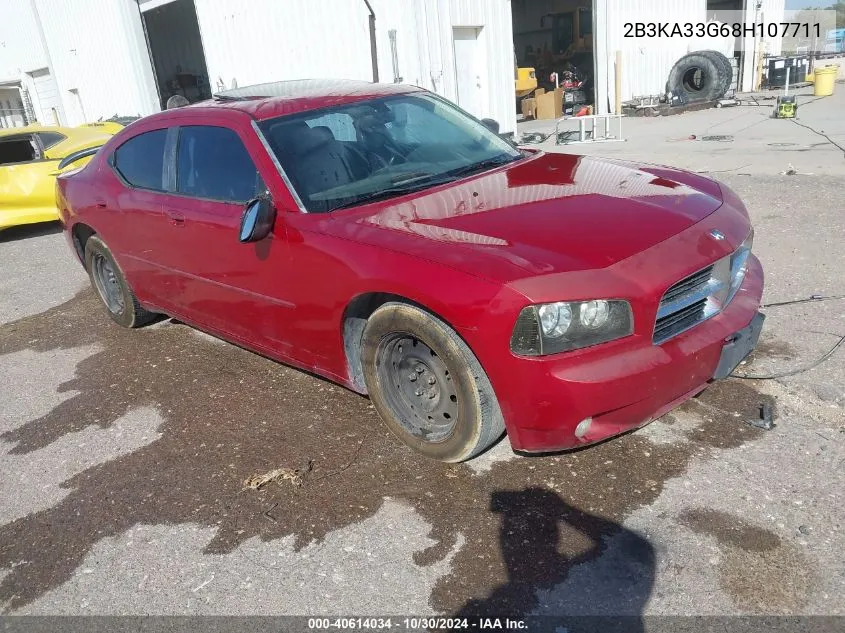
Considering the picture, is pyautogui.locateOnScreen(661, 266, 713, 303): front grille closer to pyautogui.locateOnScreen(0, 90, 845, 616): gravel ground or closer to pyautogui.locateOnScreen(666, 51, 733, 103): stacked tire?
pyautogui.locateOnScreen(0, 90, 845, 616): gravel ground

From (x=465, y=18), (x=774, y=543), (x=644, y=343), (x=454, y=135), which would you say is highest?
(x=465, y=18)

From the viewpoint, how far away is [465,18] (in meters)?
12.4

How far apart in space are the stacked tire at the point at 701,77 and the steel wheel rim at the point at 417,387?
54.9ft

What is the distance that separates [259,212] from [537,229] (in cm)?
134

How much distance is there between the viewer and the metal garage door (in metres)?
22.0

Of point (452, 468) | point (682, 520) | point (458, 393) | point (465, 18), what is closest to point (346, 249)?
point (458, 393)

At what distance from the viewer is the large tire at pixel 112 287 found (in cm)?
524

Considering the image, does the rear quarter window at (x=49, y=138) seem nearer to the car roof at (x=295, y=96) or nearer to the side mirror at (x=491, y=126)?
the car roof at (x=295, y=96)

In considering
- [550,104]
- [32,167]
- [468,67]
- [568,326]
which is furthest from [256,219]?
[550,104]

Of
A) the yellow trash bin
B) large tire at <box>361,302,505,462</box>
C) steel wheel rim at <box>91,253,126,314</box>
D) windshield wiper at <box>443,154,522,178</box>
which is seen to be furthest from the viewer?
the yellow trash bin

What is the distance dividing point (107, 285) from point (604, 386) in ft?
14.4

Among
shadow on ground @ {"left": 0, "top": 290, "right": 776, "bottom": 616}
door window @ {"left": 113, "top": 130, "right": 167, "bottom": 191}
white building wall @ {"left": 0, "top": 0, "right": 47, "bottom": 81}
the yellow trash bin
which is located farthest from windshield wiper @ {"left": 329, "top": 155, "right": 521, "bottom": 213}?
white building wall @ {"left": 0, "top": 0, "right": 47, "bottom": 81}

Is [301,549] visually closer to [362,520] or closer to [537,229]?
[362,520]

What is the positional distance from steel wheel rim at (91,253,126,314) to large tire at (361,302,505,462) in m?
3.01
